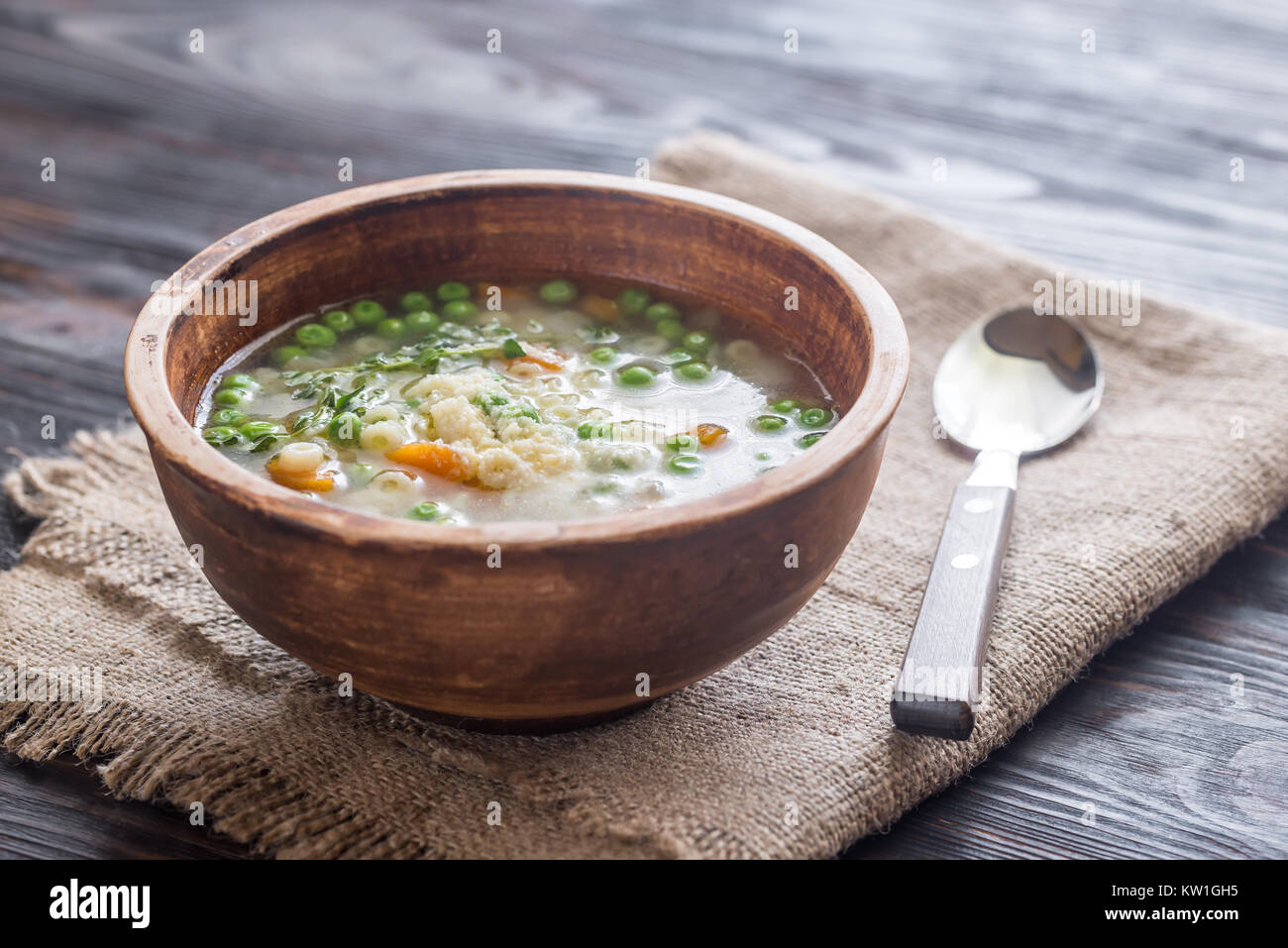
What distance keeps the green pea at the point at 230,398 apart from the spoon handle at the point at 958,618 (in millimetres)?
1152

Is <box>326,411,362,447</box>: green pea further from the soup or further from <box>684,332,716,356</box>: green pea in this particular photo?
<box>684,332,716,356</box>: green pea

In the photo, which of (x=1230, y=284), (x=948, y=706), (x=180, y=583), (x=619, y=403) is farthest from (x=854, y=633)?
(x=1230, y=284)

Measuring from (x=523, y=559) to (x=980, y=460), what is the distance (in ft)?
4.17

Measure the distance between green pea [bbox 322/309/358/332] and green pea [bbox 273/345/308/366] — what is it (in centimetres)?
8

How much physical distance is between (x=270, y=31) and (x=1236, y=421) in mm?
3798

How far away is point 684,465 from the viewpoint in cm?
207

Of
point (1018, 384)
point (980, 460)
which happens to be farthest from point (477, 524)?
point (1018, 384)

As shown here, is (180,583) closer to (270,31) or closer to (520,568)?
(520,568)

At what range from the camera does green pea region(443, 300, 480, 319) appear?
2455 mm

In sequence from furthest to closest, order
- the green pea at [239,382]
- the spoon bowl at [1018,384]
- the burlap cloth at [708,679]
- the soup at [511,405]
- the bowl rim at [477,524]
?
the spoon bowl at [1018,384], the green pea at [239,382], the soup at [511,405], the burlap cloth at [708,679], the bowl rim at [477,524]

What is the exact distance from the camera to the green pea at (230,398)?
2178 mm

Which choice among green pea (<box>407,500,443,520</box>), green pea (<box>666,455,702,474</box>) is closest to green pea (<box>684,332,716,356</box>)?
green pea (<box>666,455,702,474</box>)

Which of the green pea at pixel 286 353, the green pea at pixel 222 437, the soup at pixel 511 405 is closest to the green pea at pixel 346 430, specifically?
the soup at pixel 511 405

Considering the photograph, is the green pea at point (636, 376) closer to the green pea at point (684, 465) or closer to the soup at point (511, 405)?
the soup at point (511, 405)
